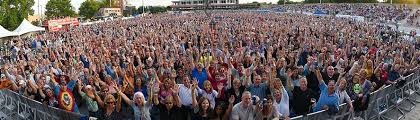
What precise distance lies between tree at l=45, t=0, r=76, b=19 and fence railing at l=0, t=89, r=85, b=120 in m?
77.4

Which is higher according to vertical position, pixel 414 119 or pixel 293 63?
pixel 293 63

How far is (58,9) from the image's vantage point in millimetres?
82938

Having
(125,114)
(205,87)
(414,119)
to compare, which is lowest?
(414,119)

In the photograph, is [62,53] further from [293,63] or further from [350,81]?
[350,81]

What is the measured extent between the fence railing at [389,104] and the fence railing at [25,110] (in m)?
4.06

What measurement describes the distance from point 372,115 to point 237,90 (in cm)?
314

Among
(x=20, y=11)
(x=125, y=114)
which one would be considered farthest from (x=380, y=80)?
(x=20, y=11)

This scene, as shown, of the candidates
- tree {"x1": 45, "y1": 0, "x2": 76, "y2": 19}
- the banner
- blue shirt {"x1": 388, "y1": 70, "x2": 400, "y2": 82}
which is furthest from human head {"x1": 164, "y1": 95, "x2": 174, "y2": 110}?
tree {"x1": 45, "y1": 0, "x2": 76, "y2": 19}

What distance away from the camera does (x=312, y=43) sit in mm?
14359

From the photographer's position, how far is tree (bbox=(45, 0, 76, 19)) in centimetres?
8244

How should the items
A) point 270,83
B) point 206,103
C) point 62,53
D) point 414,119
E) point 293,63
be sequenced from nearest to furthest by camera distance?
point 206,103, point 270,83, point 414,119, point 293,63, point 62,53

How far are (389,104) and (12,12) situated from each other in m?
48.8

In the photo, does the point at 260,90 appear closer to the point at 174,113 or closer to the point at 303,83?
the point at 303,83

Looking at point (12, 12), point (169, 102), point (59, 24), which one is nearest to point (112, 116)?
point (169, 102)
